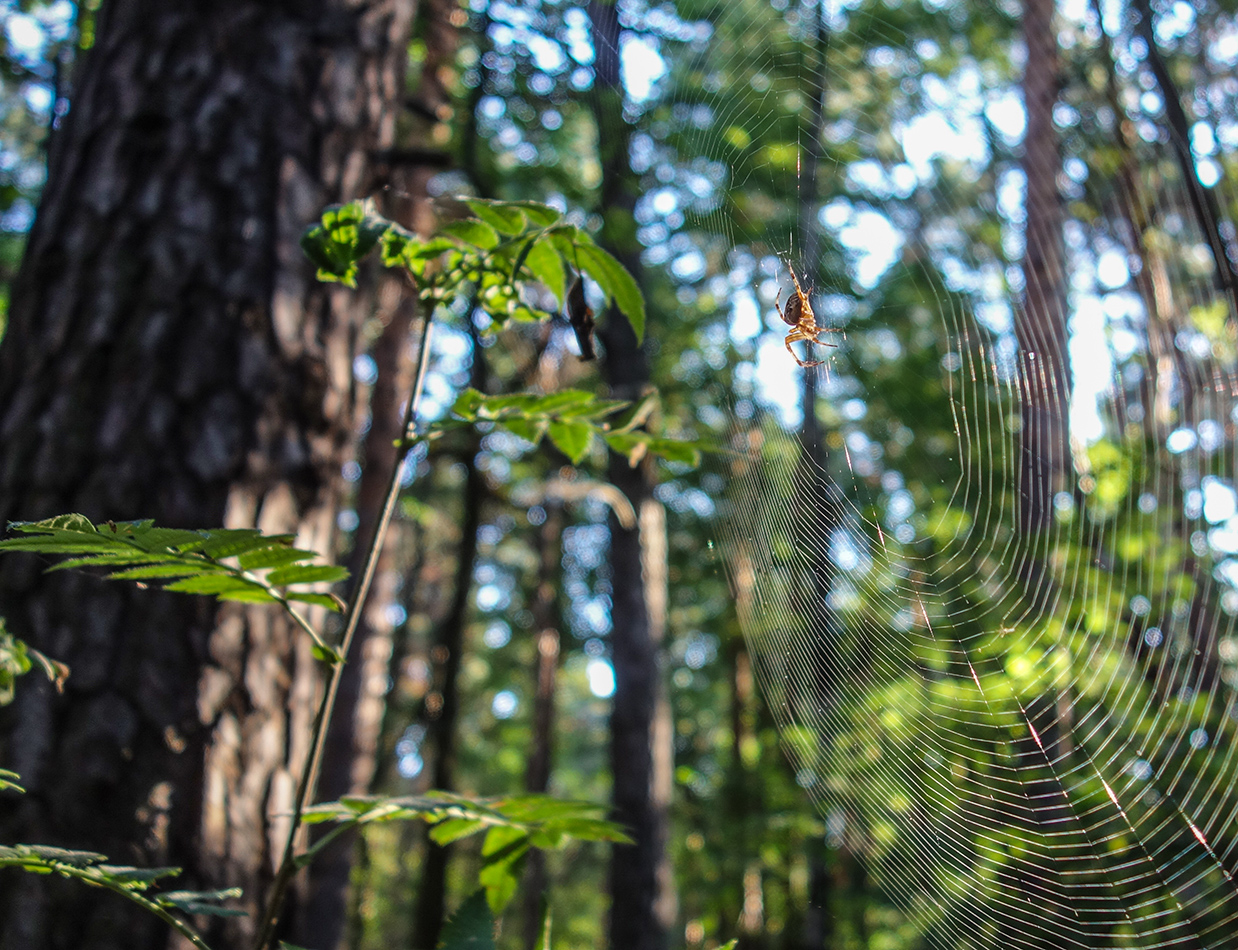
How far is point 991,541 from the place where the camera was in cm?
691

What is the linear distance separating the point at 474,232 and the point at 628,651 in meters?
5.32

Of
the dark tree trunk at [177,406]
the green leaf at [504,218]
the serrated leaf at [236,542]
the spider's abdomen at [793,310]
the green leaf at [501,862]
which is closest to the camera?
the serrated leaf at [236,542]

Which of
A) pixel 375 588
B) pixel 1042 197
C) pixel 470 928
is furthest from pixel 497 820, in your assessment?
pixel 1042 197

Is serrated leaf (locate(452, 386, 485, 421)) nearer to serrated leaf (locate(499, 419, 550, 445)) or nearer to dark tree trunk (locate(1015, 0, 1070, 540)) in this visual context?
serrated leaf (locate(499, 419, 550, 445))

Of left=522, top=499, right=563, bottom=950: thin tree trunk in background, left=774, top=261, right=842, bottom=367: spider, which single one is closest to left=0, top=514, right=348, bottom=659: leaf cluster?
left=774, top=261, right=842, bottom=367: spider

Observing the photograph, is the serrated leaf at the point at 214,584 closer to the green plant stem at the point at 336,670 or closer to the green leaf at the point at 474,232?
the green plant stem at the point at 336,670

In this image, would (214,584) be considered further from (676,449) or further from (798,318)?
(798,318)

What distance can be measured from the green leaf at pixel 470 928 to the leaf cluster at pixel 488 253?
75 centimetres

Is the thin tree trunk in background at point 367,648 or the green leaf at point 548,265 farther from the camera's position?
the thin tree trunk in background at point 367,648

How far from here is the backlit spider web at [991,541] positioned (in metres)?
3.25

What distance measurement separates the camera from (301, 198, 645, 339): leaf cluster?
895 mm

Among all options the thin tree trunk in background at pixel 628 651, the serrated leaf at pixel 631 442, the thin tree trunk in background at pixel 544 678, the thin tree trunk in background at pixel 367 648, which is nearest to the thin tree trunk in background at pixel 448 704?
the thin tree trunk in background at pixel 544 678

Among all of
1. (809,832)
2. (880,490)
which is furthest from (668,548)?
(809,832)

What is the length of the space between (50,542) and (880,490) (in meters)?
10.3
